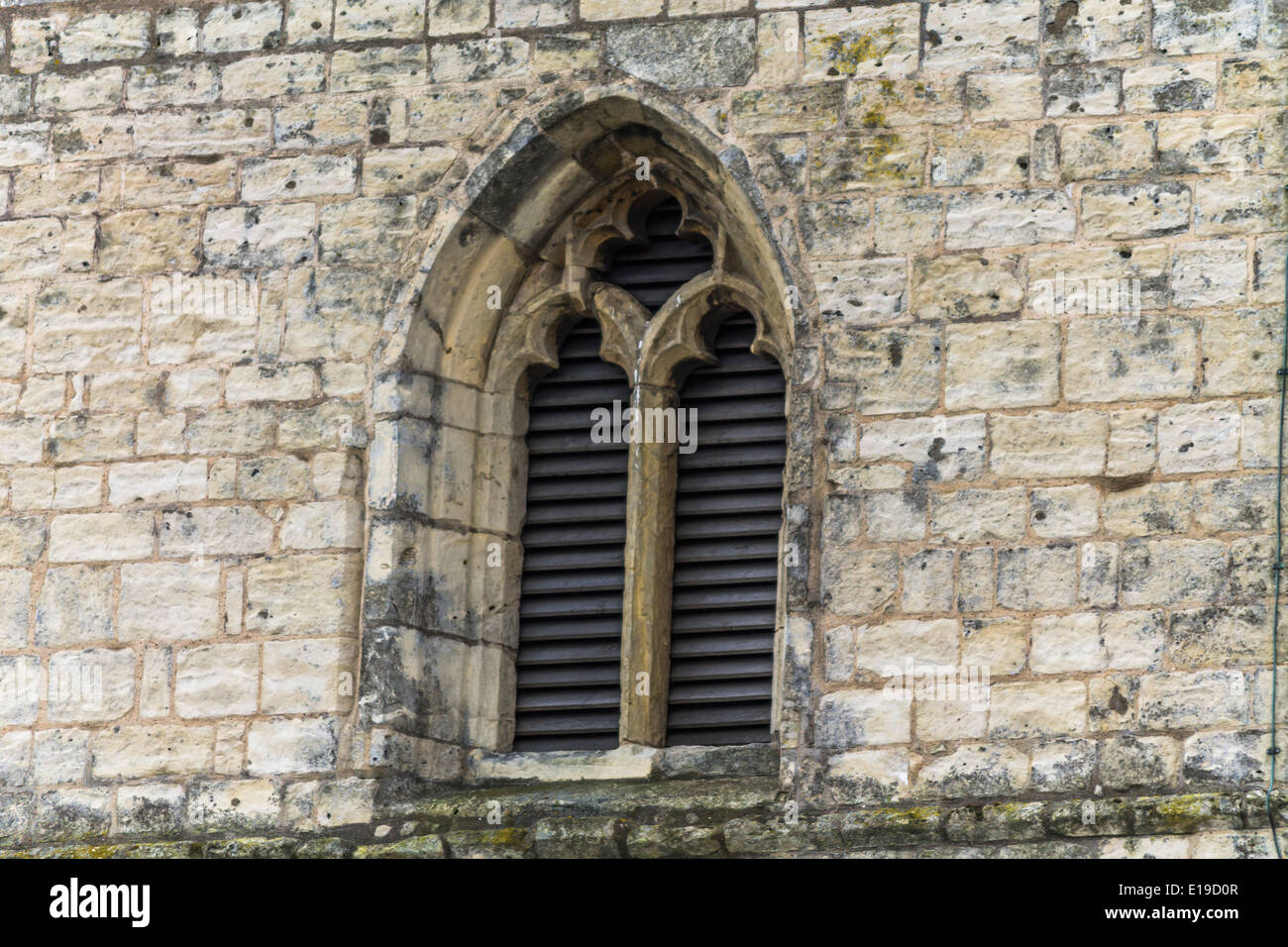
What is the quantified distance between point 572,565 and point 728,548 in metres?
0.55

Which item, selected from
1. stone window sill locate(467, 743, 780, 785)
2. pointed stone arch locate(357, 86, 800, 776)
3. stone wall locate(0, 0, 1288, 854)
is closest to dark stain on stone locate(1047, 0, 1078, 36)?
stone wall locate(0, 0, 1288, 854)

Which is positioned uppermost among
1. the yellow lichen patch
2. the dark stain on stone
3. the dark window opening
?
the dark stain on stone

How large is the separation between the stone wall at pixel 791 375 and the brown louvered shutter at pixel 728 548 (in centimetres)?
36

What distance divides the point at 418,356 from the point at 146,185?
1193 millimetres

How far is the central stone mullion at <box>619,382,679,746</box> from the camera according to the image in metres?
11.4

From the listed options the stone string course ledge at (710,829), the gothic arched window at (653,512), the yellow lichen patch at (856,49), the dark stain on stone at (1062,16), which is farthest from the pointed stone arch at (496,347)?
the dark stain on stone at (1062,16)

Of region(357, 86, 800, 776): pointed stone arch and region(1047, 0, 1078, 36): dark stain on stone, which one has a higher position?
region(1047, 0, 1078, 36): dark stain on stone

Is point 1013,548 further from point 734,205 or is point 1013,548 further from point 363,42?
point 363,42

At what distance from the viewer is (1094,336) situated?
10969 millimetres

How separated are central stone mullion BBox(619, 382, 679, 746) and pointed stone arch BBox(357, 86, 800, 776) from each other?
0.17 ft

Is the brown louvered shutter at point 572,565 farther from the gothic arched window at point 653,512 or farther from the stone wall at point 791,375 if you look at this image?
the stone wall at point 791,375

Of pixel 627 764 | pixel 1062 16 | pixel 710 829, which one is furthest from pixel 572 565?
pixel 1062 16

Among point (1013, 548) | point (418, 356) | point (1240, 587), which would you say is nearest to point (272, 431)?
point (418, 356)

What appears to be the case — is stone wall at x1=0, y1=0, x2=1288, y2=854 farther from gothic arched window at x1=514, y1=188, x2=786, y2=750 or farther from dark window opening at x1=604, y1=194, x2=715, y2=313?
dark window opening at x1=604, y1=194, x2=715, y2=313
